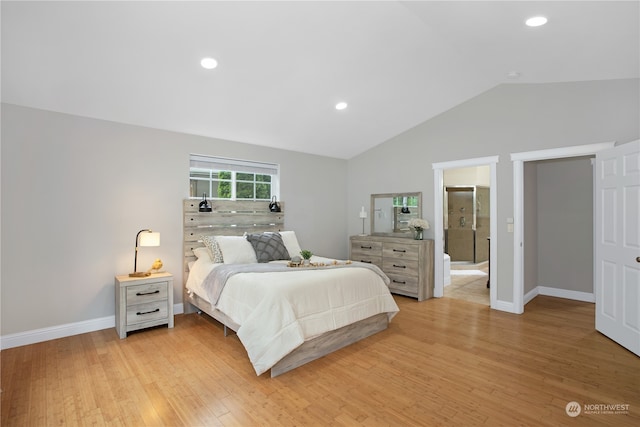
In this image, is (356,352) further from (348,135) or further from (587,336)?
(348,135)

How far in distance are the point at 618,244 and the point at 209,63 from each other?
174 inches

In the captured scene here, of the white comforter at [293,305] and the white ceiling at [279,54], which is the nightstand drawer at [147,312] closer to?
the white comforter at [293,305]

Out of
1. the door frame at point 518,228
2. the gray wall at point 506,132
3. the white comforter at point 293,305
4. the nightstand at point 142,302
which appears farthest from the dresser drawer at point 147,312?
the door frame at point 518,228

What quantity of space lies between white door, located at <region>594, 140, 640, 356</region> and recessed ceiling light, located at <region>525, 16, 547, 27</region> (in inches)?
59.3

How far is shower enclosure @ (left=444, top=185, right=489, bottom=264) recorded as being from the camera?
8.23 meters

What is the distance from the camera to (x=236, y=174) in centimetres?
478

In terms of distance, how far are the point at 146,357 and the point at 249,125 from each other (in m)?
2.93

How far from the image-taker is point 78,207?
135 inches

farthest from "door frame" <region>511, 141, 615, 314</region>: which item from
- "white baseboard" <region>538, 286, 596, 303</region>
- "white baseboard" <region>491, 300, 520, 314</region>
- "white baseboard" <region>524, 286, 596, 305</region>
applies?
"white baseboard" <region>538, 286, 596, 303</region>

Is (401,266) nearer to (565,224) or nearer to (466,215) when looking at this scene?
(565,224)

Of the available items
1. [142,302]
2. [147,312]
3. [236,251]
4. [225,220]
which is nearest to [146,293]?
[142,302]

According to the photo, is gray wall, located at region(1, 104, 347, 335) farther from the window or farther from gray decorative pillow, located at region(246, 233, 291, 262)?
gray decorative pillow, located at region(246, 233, 291, 262)

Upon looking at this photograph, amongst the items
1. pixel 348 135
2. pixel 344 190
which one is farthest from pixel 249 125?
pixel 344 190

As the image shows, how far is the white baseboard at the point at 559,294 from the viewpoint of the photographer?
4796mm
